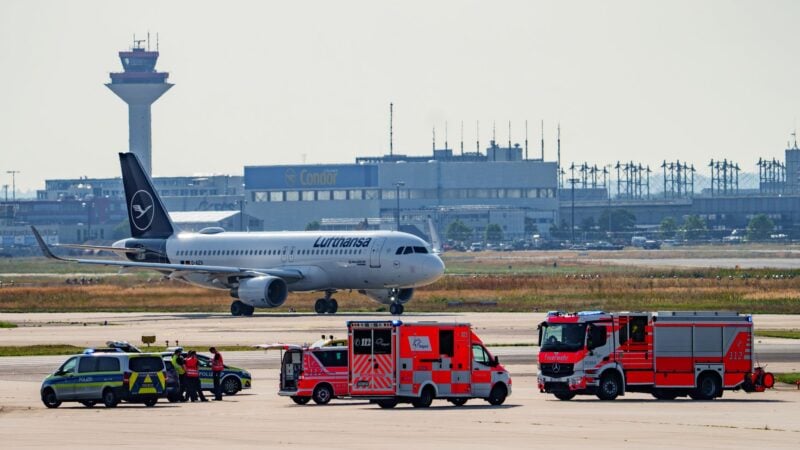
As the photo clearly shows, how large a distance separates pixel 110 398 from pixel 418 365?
8744mm

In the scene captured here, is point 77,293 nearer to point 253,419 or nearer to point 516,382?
point 516,382

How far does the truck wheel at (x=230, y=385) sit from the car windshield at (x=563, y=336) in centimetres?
954

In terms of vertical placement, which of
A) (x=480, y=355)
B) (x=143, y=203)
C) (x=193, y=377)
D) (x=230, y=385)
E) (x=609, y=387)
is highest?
(x=143, y=203)

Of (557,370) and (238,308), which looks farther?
(238,308)

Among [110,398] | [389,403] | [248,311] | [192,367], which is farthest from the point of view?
[248,311]

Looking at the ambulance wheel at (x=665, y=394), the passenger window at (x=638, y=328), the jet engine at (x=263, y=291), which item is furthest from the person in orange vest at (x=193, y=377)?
the jet engine at (x=263, y=291)

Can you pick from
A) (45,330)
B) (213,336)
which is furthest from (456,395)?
(45,330)

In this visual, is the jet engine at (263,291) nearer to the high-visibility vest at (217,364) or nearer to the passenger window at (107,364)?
the high-visibility vest at (217,364)

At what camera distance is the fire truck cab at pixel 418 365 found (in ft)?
138

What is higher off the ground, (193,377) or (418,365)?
(418,365)

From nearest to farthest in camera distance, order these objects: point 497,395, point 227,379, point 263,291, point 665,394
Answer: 1. point 497,395
2. point 665,394
3. point 227,379
4. point 263,291

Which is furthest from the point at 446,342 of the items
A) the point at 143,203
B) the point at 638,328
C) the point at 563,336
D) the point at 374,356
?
the point at 143,203

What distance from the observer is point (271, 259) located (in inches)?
3575

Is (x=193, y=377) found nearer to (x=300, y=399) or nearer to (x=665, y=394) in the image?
(x=300, y=399)
